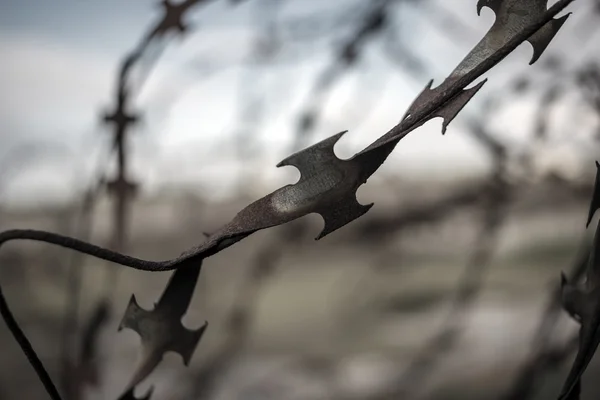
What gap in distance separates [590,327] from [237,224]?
0.20 m

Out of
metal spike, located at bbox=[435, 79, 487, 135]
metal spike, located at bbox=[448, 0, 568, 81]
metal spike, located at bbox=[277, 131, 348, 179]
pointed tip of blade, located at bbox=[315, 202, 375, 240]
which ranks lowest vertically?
pointed tip of blade, located at bbox=[315, 202, 375, 240]

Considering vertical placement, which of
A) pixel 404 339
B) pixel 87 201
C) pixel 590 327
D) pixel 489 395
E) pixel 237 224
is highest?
pixel 404 339

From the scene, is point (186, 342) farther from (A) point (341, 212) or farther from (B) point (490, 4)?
(B) point (490, 4)

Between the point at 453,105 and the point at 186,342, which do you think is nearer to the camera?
the point at 453,105

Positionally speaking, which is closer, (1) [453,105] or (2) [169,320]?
(1) [453,105]

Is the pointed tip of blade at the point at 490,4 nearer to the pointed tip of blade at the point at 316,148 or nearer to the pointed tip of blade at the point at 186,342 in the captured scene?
the pointed tip of blade at the point at 316,148

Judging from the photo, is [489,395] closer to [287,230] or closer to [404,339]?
[404,339]

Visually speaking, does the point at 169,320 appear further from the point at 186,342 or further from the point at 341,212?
the point at 341,212

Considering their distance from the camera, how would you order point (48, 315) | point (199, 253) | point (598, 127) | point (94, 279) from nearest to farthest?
1. point (199, 253)
2. point (598, 127)
3. point (48, 315)
4. point (94, 279)

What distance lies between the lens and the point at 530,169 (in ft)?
3.62

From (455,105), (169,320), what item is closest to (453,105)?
(455,105)

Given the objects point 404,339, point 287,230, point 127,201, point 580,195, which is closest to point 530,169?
point 580,195

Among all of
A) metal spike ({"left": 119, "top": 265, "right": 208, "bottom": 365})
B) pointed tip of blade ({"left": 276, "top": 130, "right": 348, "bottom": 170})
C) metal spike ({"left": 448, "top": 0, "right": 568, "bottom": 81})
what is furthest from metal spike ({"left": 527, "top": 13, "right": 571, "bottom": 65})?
metal spike ({"left": 119, "top": 265, "right": 208, "bottom": 365})

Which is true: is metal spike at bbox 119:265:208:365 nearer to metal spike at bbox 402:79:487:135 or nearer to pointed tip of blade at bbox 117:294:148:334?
pointed tip of blade at bbox 117:294:148:334
